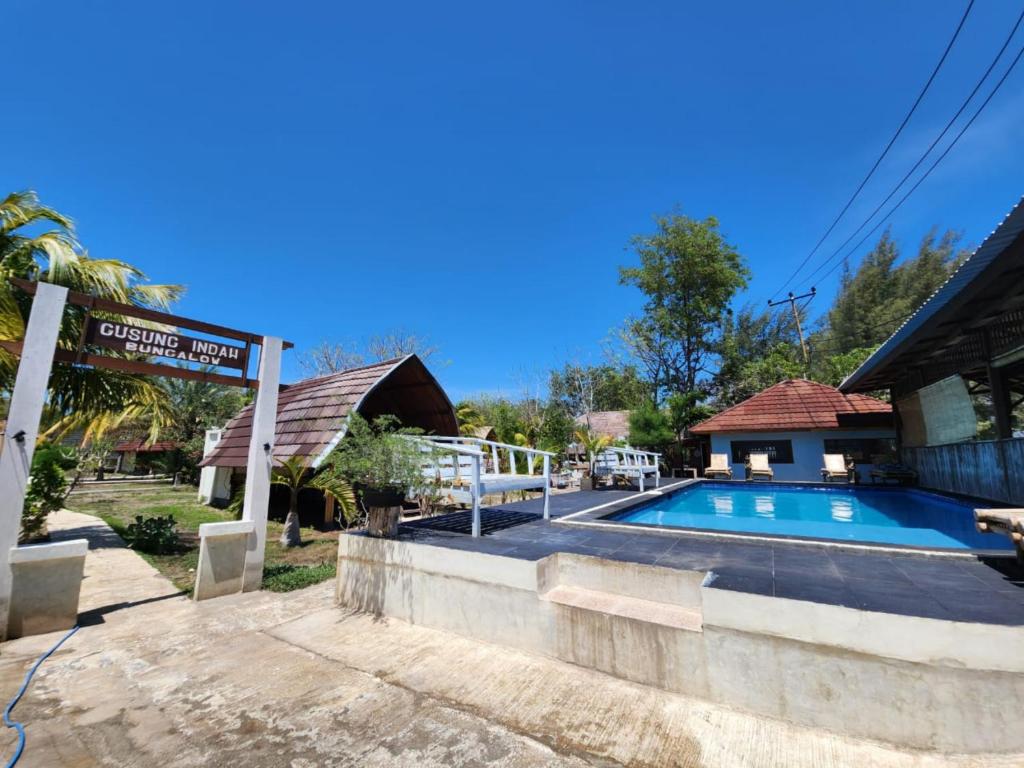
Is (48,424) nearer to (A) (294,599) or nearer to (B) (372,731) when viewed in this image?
(A) (294,599)

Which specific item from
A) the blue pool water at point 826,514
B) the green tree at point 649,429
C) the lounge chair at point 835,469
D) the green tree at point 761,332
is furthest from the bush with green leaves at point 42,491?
the green tree at point 761,332

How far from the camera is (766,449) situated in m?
18.6

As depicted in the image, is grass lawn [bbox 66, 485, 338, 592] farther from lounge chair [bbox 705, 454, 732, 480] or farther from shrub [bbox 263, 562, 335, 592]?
lounge chair [bbox 705, 454, 732, 480]

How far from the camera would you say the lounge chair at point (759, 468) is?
16625mm

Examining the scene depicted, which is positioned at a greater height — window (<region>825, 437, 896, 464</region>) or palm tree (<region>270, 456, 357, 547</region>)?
window (<region>825, 437, 896, 464</region>)

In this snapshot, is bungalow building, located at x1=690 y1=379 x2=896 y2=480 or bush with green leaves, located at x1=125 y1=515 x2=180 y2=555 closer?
bush with green leaves, located at x1=125 y1=515 x2=180 y2=555

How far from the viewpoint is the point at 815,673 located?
266 centimetres

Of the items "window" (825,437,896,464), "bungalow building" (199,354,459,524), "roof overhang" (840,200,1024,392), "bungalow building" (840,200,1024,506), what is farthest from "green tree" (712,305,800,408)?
"bungalow building" (199,354,459,524)

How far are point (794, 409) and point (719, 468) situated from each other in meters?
4.41

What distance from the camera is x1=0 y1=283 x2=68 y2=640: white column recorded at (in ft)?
13.3

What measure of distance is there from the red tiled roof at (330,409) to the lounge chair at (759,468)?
1229cm

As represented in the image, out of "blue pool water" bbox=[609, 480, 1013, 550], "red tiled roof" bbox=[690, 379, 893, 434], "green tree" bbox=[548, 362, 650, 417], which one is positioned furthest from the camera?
"green tree" bbox=[548, 362, 650, 417]

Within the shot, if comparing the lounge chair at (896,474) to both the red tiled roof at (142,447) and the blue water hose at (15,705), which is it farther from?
the red tiled roof at (142,447)

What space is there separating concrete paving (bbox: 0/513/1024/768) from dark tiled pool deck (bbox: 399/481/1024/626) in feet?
2.73
